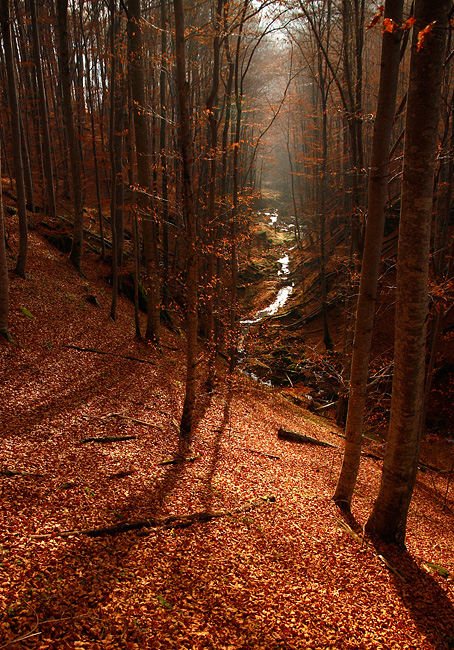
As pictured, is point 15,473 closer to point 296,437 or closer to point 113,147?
point 296,437

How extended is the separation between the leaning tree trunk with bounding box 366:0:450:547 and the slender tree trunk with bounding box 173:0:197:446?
10.8 feet

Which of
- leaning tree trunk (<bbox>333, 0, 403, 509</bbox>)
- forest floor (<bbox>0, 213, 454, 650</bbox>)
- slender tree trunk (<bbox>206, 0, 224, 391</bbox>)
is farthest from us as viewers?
slender tree trunk (<bbox>206, 0, 224, 391</bbox>)

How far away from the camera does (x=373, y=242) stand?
5.09m

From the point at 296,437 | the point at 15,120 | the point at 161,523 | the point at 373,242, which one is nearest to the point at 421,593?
the point at 161,523

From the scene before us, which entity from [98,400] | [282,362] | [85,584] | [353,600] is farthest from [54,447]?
[282,362]

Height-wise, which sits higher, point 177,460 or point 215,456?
point 177,460

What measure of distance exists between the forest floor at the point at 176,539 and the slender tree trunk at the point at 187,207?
0.88 metres

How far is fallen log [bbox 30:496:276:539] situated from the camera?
3.92m

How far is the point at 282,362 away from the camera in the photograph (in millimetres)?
18109

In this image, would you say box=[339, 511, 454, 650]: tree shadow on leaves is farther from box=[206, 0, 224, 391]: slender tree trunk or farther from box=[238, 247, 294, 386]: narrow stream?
box=[238, 247, 294, 386]: narrow stream

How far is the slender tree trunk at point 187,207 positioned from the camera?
5.74 meters

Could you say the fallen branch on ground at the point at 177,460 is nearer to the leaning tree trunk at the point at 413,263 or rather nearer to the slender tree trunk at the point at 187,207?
the slender tree trunk at the point at 187,207

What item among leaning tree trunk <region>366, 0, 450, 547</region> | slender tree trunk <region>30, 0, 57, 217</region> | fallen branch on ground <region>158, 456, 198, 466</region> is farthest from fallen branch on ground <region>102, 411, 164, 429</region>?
slender tree trunk <region>30, 0, 57, 217</region>

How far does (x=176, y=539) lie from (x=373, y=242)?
4.49 m
